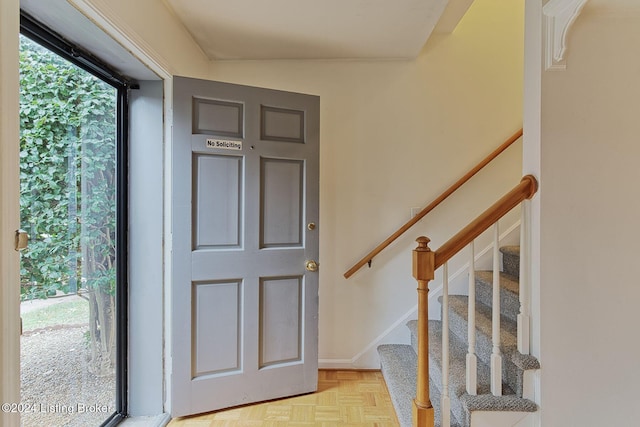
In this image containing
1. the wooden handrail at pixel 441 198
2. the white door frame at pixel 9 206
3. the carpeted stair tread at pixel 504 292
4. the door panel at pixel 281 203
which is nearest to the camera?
the white door frame at pixel 9 206

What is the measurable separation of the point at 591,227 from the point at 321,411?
1.67 m

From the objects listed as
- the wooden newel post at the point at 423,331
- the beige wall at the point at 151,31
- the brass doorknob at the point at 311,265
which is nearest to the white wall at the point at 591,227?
the wooden newel post at the point at 423,331

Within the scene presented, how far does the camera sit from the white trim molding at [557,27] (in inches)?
44.5

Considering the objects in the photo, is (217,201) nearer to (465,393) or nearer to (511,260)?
(465,393)

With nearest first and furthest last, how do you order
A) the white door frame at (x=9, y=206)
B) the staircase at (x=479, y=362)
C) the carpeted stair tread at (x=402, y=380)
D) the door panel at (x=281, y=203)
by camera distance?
1. the white door frame at (x=9, y=206)
2. the staircase at (x=479, y=362)
3. the carpeted stair tread at (x=402, y=380)
4. the door panel at (x=281, y=203)

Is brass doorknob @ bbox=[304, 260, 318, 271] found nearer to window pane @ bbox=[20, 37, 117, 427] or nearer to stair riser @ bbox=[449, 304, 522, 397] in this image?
stair riser @ bbox=[449, 304, 522, 397]

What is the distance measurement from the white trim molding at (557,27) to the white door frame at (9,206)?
1809mm

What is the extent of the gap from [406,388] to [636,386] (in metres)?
0.95

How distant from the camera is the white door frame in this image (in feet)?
2.67

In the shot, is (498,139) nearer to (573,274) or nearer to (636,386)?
(573,274)

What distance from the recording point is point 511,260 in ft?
6.41

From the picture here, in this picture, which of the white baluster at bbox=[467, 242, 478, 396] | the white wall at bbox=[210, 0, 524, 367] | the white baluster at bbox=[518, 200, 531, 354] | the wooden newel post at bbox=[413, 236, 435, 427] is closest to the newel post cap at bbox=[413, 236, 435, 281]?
the wooden newel post at bbox=[413, 236, 435, 427]

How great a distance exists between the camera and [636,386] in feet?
4.00

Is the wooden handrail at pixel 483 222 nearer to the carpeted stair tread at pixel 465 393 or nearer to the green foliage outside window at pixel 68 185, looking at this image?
the carpeted stair tread at pixel 465 393
